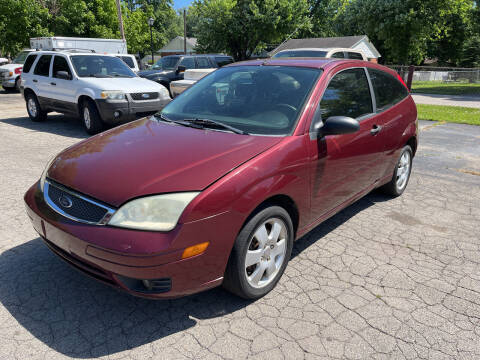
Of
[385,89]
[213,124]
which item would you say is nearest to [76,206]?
[213,124]

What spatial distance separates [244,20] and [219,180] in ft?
113

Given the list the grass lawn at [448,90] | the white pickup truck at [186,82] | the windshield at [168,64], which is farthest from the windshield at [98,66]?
the grass lawn at [448,90]

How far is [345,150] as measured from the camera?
3467mm

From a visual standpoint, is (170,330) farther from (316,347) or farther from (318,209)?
(318,209)

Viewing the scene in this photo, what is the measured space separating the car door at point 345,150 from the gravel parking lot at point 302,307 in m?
0.52

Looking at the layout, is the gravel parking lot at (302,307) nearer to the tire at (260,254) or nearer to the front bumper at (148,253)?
the tire at (260,254)

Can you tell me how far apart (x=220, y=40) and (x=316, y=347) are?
116ft

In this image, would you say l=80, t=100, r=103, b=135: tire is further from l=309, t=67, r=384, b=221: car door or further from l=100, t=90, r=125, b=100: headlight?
l=309, t=67, r=384, b=221: car door

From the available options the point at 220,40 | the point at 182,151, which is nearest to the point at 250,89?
the point at 182,151

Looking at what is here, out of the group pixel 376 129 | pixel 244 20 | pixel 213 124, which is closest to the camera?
pixel 213 124

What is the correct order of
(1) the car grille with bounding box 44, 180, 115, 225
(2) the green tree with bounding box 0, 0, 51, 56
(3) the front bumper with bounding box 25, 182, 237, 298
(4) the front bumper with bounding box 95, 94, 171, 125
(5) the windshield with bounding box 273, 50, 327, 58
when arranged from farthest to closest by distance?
(2) the green tree with bounding box 0, 0, 51, 56 → (5) the windshield with bounding box 273, 50, 327, 58 → (4) the front bumper with bounding box 95, 94, 171, 125 → (1) the car grille with bounding box 44, 180, 115, 225 → (3) the front bumper with bounding box 25, 182, 237, 298

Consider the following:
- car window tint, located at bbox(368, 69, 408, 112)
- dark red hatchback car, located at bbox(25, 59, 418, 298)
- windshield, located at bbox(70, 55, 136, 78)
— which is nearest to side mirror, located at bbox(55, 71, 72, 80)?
windshield, located at bbox(70, 55, 136, 78)

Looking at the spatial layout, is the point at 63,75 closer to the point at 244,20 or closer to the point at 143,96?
the point at 143,96

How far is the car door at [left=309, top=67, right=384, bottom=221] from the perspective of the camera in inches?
127
